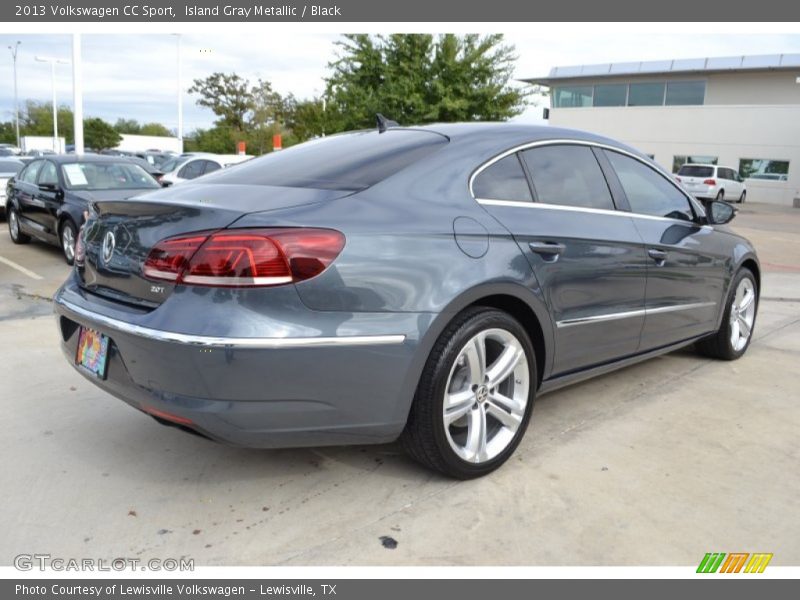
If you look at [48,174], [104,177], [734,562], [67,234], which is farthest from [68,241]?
[734,562]

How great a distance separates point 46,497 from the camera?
115 inches

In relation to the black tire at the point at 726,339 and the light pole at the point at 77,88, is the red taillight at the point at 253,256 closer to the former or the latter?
the black tire at the point at 726,339

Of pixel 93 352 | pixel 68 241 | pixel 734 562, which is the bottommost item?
pixel 734 562

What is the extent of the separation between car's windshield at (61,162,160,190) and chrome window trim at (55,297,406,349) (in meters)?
7.33

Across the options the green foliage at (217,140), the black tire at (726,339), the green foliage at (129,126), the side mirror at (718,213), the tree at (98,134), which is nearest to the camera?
the side mirror at (718,213)

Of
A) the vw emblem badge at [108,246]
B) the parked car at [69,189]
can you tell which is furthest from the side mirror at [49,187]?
the vw emblem badge at [108,246]

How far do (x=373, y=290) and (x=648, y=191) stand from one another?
2.32m

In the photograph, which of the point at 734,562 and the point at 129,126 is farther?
the point at 129,126

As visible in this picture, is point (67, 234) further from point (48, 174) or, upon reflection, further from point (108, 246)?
point (108, 246)

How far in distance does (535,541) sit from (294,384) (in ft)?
3.48

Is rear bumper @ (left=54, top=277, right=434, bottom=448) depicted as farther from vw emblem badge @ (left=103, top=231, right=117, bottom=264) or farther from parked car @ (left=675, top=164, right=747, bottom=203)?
parked car @ (left=675, top=164, right=747, bottom=203)

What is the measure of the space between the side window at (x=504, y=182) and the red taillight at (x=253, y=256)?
86cm

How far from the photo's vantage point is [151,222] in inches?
109

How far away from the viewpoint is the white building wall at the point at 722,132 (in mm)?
32969
